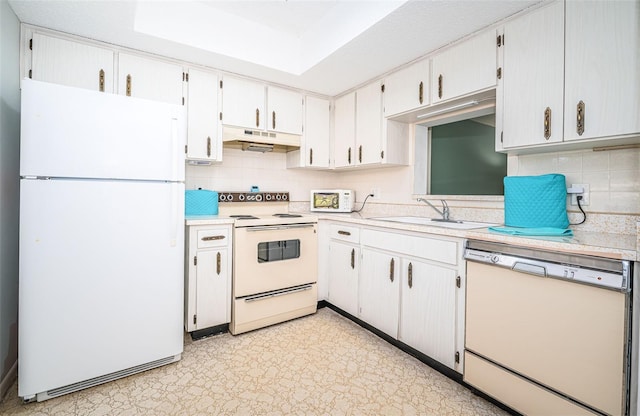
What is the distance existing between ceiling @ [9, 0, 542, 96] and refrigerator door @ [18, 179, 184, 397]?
1234mm

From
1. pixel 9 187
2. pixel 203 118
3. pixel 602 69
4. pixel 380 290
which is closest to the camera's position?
pixel 602 69

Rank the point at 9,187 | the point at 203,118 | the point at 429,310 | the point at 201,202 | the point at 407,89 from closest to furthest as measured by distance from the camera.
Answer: the point at 9,187 → the point at 429,310 → the point at 407,89 → the point at 203,118 → the point at 201,202

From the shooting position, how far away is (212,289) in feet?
7.98

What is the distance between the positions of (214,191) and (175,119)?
1053 mm

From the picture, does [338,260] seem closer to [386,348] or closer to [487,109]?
[386,348]

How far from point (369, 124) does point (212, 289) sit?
2163 millimetres

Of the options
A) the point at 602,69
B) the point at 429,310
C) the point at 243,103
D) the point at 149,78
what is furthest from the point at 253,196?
the point at 602,69

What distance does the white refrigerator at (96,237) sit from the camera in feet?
5.32

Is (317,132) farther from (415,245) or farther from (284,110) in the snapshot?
(415,245)

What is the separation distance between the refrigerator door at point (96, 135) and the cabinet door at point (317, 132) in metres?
1.57

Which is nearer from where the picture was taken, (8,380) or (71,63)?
(8,380)

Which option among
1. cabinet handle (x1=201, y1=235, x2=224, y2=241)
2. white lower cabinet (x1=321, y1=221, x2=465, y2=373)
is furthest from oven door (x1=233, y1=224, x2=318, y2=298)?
white lower cabinet (x1=321, y1=221, x2=465, y2=373)

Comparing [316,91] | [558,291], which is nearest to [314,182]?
[316,91]

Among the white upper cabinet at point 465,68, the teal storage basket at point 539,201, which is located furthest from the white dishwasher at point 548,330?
the white upper cabinet at point 465,68
